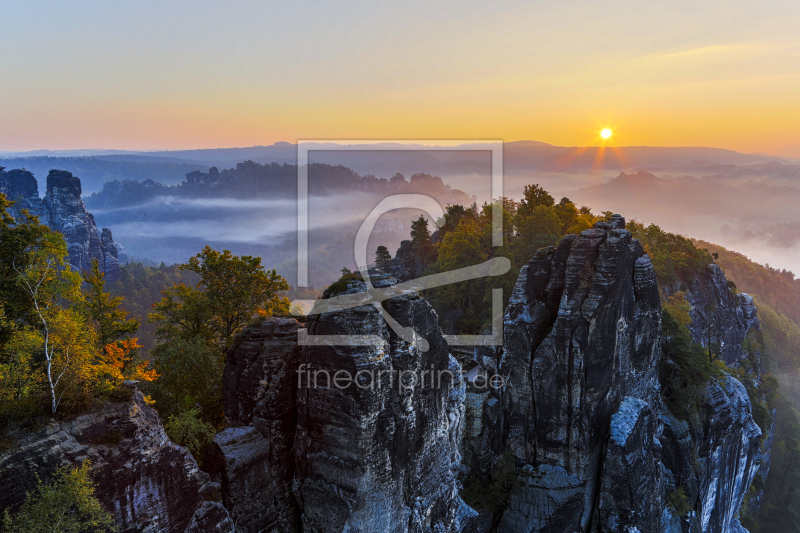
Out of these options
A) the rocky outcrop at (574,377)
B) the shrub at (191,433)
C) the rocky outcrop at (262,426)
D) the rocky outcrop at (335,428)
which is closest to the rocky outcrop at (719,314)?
the rocky outcrop at (574,377)

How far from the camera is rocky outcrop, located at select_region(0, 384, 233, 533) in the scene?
41.1 feet

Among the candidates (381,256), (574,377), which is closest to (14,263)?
(574,377)

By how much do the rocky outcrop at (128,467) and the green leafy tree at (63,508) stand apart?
0.33 meters

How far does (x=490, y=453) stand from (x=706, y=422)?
65.2ft

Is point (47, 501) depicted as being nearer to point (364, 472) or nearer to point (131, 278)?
point (364, 472)

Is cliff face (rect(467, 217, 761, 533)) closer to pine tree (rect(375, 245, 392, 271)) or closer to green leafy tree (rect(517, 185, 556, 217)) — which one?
pine tree (rect(375, 245, 392, 271))

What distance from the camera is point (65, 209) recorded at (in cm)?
11250

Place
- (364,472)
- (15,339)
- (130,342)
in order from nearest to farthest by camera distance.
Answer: (15,339) < (364,472) < (130,342)

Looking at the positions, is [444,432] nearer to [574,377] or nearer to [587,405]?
[574,377]

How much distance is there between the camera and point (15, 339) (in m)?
15.3

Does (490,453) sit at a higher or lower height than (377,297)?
lower

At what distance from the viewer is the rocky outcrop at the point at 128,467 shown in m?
12.5

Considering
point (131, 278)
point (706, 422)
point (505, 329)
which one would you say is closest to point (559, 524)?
point (505, 329)

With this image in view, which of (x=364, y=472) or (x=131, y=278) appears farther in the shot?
(x=131, y=278)
